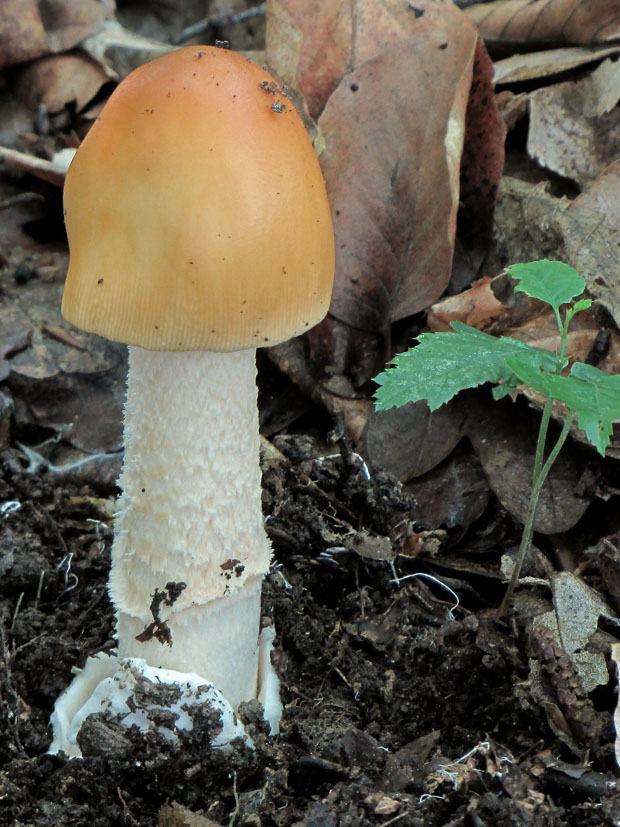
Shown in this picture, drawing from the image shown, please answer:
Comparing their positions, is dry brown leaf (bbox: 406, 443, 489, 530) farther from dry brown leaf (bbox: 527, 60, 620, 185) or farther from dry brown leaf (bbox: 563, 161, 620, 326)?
dry brown leaf (bbox: 527, 60, 620, 185)

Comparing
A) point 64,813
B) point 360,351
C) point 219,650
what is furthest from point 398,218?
point 64,813

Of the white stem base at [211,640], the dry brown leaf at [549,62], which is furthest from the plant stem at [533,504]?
the dry brown leaf at [549,62]

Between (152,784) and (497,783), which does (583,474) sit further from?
(152,784)

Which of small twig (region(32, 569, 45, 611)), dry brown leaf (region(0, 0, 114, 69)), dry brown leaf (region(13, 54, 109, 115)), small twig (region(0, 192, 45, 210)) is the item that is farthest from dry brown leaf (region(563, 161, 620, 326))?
dry brown leaf (region(0, 0, 114, 69))

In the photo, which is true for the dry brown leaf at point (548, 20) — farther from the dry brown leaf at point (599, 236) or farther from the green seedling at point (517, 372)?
the green seedling at point (517, 372)

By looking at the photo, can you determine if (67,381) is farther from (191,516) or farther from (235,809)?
(235,809)

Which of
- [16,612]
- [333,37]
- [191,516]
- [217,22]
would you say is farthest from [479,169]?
[217,22]

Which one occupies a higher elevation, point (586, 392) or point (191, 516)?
point (586, 392)
